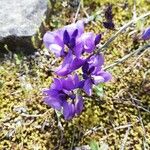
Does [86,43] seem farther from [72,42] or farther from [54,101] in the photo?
[54,101]

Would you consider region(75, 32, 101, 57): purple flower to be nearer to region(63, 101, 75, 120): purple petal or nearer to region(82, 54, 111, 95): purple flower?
region(82, 54, 111, 95): purple flower

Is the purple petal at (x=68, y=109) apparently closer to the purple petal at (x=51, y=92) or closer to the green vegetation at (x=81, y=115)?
the purple petal at (x=51, y=92)

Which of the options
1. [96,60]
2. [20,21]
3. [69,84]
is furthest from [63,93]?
[20,21]

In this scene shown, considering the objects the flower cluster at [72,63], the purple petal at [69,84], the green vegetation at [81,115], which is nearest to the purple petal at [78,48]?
the flower cluster at [72,63]

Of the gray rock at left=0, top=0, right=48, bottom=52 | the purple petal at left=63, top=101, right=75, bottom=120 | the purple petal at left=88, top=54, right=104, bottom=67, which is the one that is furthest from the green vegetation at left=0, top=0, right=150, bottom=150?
the purple petal at left=88, top=54, right=104, bottom=67

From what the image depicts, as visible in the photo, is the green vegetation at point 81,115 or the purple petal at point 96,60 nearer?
the purple petal at point 96,60

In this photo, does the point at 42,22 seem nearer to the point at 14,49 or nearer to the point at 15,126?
the point at 14,49
